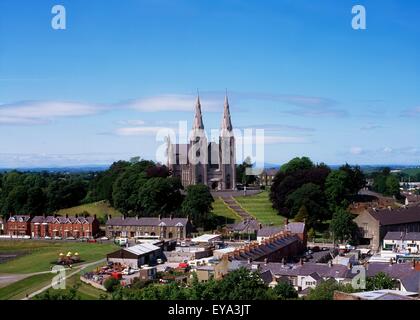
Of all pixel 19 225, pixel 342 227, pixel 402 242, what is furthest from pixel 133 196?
pixel 402 242

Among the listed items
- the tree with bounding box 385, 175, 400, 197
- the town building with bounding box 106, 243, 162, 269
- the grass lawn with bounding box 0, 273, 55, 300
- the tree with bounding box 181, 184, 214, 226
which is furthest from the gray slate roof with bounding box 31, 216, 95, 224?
→ the tree with bounding box 385, 175, 400, 197

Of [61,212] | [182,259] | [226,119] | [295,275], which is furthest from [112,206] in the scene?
[295,275]

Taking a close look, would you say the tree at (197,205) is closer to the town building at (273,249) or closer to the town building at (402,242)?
the town building at (273,249)

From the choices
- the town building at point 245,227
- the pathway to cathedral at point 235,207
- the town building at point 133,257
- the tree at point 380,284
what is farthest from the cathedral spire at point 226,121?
the tree at point 380,284

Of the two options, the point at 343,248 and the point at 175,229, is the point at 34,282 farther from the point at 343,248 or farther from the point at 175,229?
the point at 343,248

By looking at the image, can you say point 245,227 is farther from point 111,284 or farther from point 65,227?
point 111,284

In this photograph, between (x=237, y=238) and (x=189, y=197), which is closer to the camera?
(x=237, y=238)

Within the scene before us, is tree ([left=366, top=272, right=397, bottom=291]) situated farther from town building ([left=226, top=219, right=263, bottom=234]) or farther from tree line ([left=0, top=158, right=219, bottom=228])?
tree line ([left=0, top=158, right=219, bottom=228])
